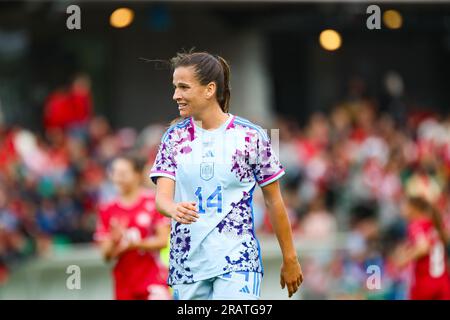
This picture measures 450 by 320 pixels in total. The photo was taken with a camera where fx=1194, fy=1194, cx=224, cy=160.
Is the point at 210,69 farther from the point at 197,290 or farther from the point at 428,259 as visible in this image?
the point at 428,259

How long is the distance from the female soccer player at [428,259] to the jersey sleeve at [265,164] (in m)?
4.48

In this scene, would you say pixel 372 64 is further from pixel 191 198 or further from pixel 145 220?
pixel 191 198

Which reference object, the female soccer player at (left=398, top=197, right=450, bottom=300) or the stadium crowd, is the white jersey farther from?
the stadium crowd

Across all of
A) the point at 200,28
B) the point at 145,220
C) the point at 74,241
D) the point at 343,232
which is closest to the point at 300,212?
the point at 343,232

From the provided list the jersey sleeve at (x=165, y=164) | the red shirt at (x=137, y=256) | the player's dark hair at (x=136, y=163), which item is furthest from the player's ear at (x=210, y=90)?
the player's dark hair at (x=136, y=163)

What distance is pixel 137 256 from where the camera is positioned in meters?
10.4

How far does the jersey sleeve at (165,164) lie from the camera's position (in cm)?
751

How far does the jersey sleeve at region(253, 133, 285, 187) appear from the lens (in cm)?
755

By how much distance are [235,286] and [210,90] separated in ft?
4.10

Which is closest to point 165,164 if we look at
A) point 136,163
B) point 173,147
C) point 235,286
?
point 173,147

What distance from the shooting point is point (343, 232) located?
18531mm

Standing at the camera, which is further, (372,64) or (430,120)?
(372,64)

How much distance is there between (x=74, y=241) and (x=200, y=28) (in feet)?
24.8

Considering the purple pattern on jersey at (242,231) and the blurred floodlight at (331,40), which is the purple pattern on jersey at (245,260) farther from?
the blurred floodlight at (331,40)
